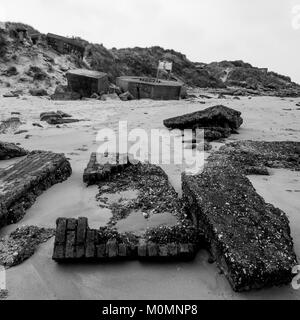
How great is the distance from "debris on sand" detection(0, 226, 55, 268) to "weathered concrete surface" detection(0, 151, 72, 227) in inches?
9.9

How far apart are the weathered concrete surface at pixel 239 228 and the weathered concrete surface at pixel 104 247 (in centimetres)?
26

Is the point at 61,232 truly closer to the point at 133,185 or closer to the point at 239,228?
the point at 239,228

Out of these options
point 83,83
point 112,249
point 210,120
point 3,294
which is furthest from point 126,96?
point 3,294

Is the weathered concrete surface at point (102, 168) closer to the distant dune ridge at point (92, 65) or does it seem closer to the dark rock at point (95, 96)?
the dark rock at point (95, 96)

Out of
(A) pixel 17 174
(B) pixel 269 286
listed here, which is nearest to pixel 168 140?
(A) pixel 17 174

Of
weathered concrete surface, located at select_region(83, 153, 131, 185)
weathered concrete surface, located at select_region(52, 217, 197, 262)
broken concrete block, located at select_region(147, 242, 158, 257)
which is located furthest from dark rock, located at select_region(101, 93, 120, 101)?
broken concrete block, located at select_region(147, 242, 158, 257)

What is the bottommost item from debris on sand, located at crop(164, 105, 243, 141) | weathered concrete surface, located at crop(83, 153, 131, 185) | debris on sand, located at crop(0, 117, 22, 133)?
debris on sand, located at crop(0, 117, 22, 133)

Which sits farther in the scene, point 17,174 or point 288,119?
point 288,119

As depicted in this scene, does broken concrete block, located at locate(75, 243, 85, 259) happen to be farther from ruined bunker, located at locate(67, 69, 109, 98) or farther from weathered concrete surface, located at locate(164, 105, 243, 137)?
ruined bunker, located at locate(67, 69, 109, 98)

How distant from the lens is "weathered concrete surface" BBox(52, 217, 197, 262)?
7.72 feet

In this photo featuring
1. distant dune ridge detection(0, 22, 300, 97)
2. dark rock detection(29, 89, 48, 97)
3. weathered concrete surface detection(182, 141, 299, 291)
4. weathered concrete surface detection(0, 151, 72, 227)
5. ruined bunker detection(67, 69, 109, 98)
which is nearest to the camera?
weathered concrete surface detection(182, 141, 299, 291)

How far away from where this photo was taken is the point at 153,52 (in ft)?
90.1
